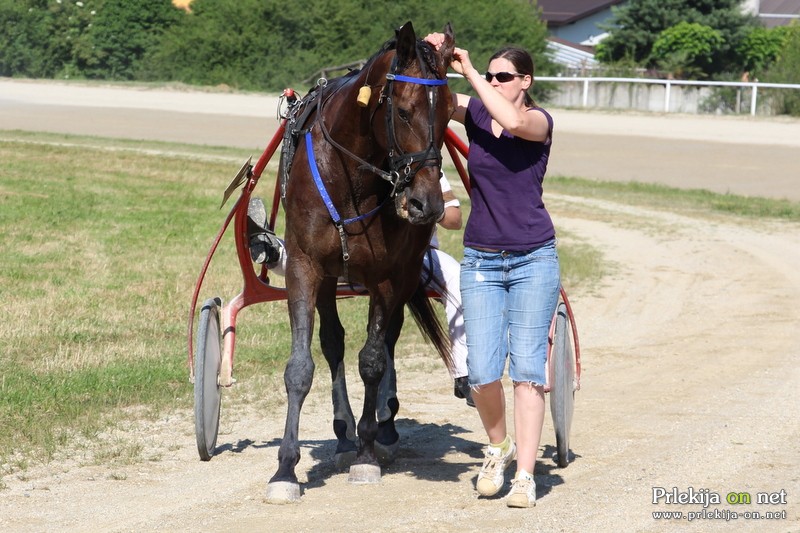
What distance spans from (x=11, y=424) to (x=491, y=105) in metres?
3.03

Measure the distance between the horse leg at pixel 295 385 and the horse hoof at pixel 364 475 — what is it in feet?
1.07

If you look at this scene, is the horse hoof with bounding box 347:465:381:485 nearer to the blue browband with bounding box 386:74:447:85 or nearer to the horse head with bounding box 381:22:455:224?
the horse head with bounding box 381:22:455:224

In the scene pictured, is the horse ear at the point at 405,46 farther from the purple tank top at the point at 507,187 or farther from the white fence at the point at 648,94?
the white fence at the point at 648,94

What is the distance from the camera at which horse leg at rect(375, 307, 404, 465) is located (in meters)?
5.68

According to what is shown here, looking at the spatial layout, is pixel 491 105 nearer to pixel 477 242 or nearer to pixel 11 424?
pixel 477 242

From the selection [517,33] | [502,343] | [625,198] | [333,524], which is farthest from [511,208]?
[517,33]

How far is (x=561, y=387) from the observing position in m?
5.43

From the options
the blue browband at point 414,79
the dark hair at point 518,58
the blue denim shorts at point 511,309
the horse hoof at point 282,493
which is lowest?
the horse hoof at point 282,493

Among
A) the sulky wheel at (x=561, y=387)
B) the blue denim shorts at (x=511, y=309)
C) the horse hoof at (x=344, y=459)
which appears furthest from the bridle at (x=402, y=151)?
the horse hoof at (x=344, y=459)

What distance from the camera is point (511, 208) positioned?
4840 millimetres

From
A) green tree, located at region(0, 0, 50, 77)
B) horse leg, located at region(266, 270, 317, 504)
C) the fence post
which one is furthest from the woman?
green tree, located at region(0, 0, 50, 77)

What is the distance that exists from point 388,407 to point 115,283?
4775 millimetres

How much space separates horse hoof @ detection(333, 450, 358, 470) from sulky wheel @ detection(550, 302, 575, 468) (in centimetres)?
97

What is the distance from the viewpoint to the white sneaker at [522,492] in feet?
15.8
